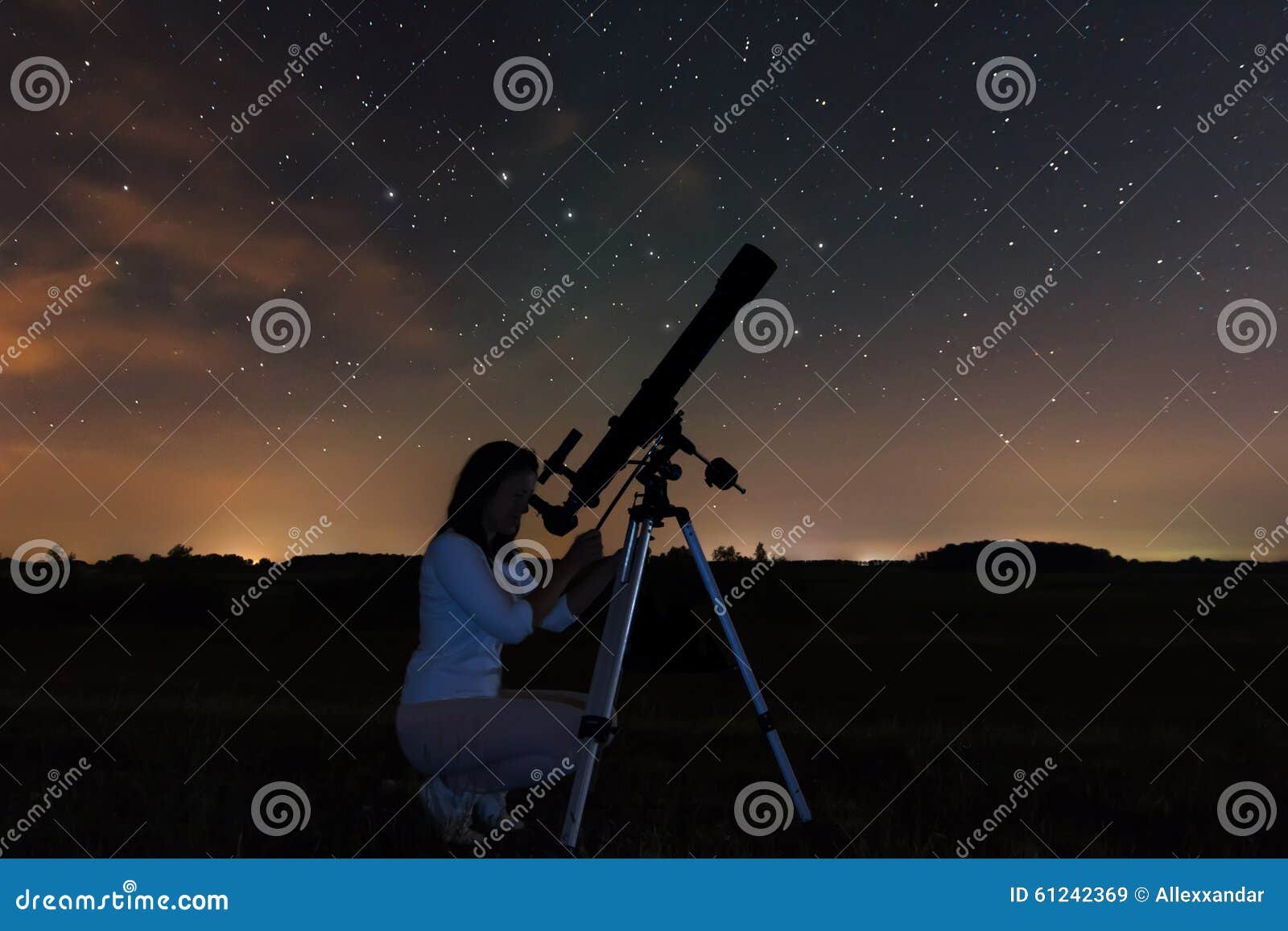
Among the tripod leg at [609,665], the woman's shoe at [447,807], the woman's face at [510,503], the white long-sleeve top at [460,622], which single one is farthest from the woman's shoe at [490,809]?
the woman's face at [510,503]

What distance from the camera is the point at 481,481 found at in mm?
Answer: 3793

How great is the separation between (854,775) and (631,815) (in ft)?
5.59

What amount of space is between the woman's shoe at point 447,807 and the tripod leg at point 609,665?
2.04 ft

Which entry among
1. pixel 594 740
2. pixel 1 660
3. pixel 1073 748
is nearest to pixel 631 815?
pixel 594 740

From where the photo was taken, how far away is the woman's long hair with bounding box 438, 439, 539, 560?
3.78 metres

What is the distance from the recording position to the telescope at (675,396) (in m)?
3.54

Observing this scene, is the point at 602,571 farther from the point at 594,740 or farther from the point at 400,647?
the point at 400,647

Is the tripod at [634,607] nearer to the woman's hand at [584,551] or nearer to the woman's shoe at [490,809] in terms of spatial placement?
the woman's hand at [584,551]

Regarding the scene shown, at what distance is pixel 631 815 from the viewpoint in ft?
14.9

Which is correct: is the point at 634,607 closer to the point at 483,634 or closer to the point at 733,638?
the point at 733,638

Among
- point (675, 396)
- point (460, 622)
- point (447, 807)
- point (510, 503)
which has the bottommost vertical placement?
point (447, 807)

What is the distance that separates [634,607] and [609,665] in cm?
24

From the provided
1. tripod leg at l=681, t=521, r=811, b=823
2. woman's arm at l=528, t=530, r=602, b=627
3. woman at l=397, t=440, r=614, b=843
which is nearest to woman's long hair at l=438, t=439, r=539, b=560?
woman at l=397, t=440, r=614, b=843

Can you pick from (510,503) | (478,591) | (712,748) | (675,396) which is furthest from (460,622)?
(712,748)
